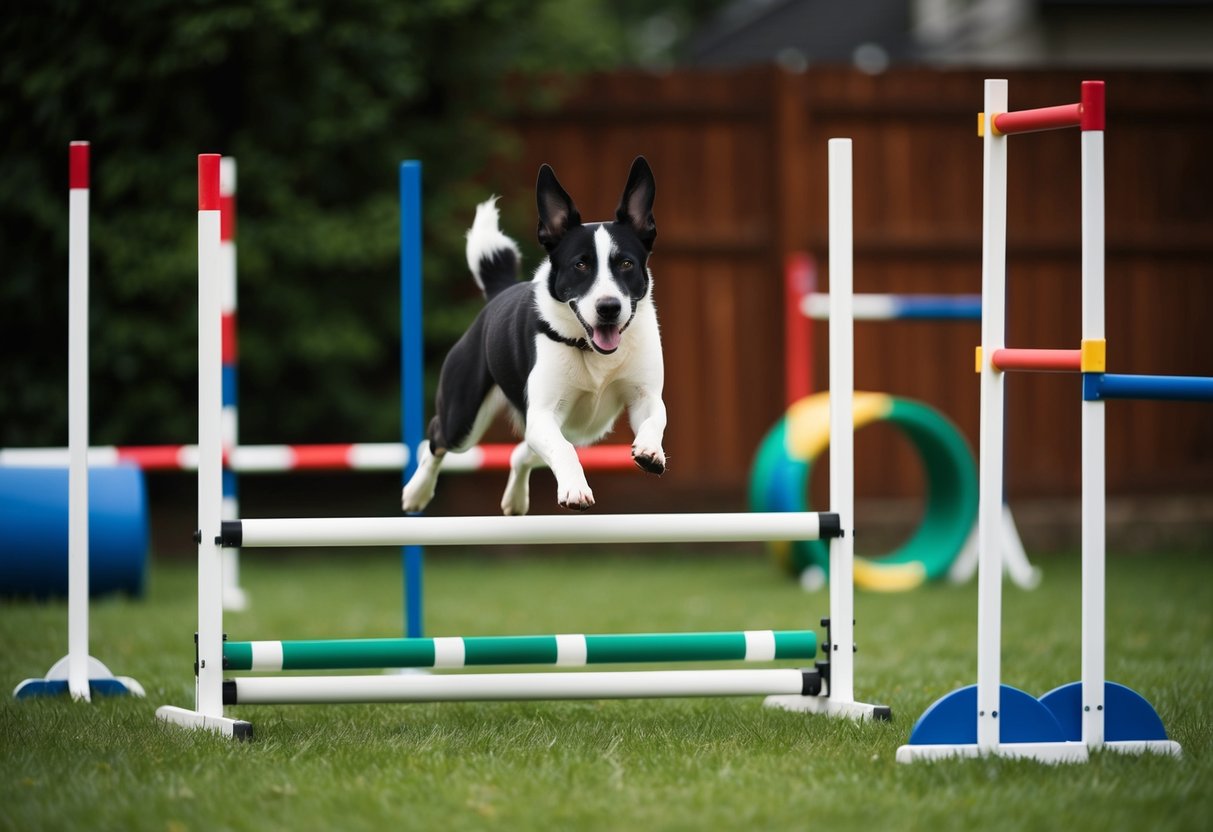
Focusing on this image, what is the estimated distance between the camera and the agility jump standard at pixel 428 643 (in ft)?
14.0

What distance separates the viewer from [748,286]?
9.95 meters

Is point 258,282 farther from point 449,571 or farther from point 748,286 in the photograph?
point 748,286

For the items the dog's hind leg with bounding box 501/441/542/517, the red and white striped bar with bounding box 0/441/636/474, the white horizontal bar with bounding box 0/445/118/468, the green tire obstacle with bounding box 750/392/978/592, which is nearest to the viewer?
the dog's hind leg with bounding box 501/441/542/517

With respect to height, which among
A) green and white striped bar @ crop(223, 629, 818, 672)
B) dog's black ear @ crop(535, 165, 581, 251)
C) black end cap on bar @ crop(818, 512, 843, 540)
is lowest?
green and white striped bar @ crop(223, 629, 818, 672)

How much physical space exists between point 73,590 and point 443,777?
179cm

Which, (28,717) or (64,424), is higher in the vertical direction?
(64,424)

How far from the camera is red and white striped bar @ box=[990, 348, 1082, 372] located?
150 inches

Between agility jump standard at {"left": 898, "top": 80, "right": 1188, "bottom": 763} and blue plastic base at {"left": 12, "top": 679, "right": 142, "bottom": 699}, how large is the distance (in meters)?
2.64

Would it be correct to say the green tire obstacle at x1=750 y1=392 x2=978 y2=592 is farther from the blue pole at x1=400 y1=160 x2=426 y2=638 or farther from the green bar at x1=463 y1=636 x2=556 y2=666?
the green bar at x1=463 y1=636 x2=556 y2=666

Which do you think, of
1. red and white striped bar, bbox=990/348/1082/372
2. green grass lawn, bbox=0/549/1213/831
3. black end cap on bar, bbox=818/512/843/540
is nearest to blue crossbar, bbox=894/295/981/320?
green grass lawn, bbox=0/549/1213/831

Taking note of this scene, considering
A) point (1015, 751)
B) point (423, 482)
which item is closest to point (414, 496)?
point (423, 482)

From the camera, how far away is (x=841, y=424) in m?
4.71

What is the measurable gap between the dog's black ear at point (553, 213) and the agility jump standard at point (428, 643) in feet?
2.79

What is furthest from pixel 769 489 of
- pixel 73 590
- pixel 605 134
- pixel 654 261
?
pixel 73 590
